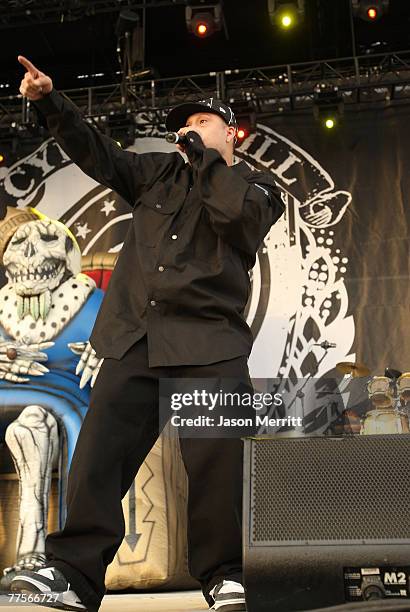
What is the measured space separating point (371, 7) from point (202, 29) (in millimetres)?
1311

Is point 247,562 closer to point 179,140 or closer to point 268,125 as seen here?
point 179,140

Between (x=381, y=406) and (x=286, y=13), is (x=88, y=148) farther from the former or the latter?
(x=286, y=13)

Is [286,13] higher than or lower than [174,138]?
higher

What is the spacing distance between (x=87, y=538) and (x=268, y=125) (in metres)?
5.28

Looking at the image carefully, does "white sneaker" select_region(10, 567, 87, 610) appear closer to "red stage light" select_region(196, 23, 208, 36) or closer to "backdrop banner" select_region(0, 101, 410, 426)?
"backdrop banner" select_region(0, 101, 410, 426)

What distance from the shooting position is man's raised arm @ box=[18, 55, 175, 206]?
6.98 ft

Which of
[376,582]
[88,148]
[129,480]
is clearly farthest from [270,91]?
[376,582]

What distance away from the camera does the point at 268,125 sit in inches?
262

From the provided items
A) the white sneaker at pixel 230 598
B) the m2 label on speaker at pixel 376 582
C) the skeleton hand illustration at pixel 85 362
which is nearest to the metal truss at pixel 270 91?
the skeleton hand illustration at pixel 85 362

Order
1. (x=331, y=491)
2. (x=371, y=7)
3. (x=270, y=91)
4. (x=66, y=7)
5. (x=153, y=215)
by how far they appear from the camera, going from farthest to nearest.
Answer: (x=270, y=91) < (x=66, y=7) < (x=371, y=7) < (x=153, y=215) < (x=331, y=491)

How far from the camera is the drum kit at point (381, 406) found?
1.99m

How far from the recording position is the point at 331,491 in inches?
57.1

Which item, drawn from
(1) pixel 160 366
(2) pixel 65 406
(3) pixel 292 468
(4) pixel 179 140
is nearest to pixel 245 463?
(3) pixel 292 468

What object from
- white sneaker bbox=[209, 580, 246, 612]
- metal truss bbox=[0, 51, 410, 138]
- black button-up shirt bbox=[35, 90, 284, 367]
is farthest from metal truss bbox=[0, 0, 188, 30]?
white sneaker bbox=[209, 580, 246, 612]
